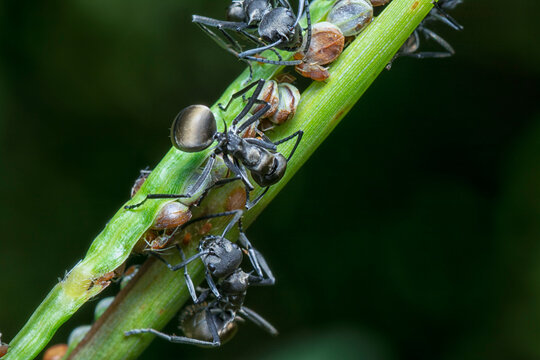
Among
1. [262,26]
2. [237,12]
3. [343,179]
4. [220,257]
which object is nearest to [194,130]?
[220,257]

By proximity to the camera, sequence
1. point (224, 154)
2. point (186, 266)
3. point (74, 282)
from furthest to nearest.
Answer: point (224, 154) < point (186, 266) < point (74, 282)

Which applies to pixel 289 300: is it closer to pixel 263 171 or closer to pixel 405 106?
pixel 405 106

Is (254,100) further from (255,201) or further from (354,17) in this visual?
(354,17)

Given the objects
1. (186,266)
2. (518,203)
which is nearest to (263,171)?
(186,266)

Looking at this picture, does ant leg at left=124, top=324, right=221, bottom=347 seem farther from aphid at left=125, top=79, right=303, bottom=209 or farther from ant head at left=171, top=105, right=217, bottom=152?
ant head at left=171, top=105, right=217, bottom=152

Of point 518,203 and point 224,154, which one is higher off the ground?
point 224,154

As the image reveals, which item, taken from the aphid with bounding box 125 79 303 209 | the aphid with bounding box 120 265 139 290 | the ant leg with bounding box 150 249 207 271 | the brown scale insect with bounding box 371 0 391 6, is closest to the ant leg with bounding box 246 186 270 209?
the aphid with bounding box 125 79 303 209

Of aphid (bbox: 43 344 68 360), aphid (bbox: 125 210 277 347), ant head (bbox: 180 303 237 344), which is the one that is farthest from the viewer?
ant head (bbox: 180 303 237 344)

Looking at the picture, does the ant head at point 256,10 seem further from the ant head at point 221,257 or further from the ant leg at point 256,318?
the ant leg at point 256,318
